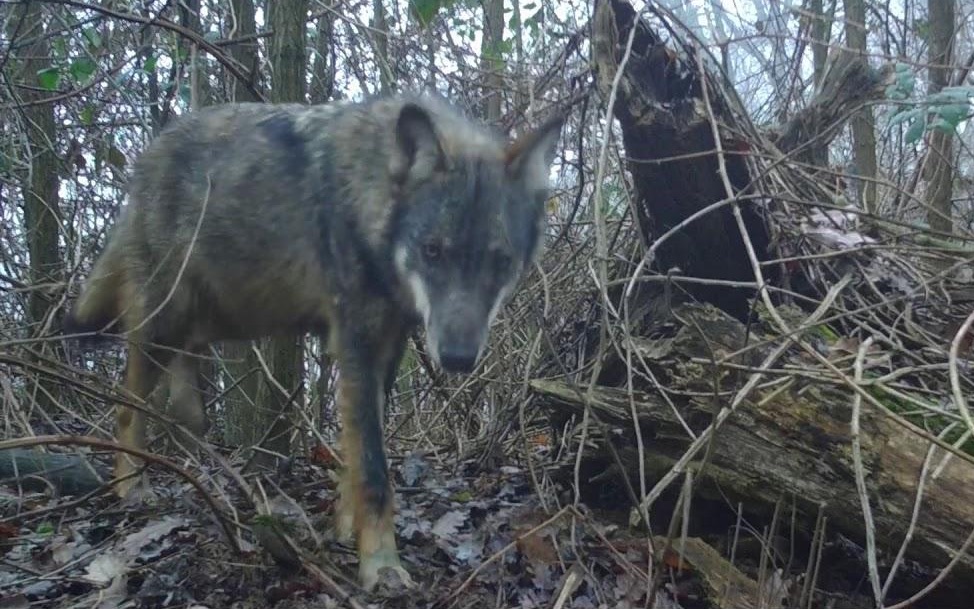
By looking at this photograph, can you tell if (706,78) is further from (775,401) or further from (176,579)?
(176,579)

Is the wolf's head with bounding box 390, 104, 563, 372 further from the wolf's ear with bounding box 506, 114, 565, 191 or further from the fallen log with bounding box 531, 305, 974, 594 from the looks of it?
the fallen log with bounding box 531, 305, 974, 594

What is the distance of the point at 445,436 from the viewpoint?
6.16 meters

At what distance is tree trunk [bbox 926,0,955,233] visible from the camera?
654 centimetres

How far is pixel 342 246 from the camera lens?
392 cm

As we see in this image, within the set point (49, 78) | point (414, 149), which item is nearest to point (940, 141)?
point (414, 149)

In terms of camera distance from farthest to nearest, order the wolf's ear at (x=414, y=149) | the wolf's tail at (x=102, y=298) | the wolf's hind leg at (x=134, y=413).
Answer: the wolf's tail at (x=102, y=298) < the wolf's hind leg at (x=134, y=413) < the wolf's ear at (x=414, y=149)

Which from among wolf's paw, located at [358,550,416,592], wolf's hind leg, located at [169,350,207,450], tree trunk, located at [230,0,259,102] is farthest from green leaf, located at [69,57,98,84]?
wolf's paw, located at [358,550,416,592]

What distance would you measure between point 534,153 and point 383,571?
188 centimetres

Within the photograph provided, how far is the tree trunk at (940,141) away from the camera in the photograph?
654 cm

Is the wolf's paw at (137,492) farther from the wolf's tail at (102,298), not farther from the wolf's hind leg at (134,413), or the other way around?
the wolf's tail at (102,298)

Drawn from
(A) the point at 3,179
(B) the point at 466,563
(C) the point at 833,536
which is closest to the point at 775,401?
(C) the point at 833,536

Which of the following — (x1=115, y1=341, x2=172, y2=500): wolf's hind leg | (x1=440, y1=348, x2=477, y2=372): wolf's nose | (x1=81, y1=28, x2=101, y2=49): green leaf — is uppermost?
(x1=81, y1=28, x2=101, y2=49): green leaf

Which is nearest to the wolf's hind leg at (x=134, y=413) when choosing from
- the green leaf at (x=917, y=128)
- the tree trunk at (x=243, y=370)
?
the tree trunk at (x=243, y=370)

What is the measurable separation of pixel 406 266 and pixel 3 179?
3932 millimetres
